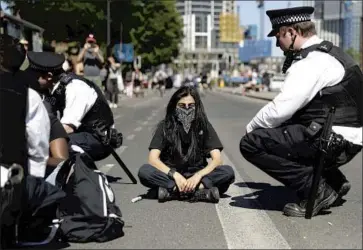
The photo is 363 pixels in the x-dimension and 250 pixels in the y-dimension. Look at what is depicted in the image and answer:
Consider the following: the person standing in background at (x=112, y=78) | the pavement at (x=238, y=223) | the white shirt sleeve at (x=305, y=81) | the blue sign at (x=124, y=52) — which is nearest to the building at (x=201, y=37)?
the blue sign at (x=124, y=52)

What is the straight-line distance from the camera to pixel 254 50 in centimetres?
10944

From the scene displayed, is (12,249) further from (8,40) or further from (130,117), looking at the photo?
(130,117)

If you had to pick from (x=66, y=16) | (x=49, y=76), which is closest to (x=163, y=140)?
(x=49, y=76)

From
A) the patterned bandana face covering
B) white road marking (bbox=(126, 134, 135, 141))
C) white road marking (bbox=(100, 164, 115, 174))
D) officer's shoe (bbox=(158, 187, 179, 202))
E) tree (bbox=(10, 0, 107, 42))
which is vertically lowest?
white road marking (bbox=(126, 134, 135, 141))

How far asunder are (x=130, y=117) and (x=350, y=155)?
1401cm

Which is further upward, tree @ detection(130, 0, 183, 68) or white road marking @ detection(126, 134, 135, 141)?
tree @ detection(130, 0, 183, 68)

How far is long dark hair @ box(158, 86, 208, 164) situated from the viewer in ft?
20.1

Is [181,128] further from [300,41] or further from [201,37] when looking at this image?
[201,37]

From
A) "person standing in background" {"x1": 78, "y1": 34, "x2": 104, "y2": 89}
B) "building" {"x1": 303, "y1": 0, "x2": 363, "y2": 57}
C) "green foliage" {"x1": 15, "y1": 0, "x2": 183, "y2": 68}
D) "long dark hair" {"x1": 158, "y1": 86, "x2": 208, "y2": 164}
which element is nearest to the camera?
"long dark hair" {"x1": 158, "y1": 86, "x2": 208, "y2": 164}

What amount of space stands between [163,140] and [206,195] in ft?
2.25

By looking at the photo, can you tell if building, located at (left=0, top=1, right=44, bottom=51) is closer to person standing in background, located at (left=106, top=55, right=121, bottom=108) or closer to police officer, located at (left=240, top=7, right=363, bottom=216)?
person standing in background, located at (left=106, top=55, right=121, bottom=108)

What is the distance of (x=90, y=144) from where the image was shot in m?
6.62

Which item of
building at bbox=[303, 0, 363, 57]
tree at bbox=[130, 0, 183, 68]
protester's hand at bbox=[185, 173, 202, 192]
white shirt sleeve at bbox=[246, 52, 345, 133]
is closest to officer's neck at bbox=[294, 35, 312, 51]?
white shirt sleeve at bbox=[246, 52, 345, 133]

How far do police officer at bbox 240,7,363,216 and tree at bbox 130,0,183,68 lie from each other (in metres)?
48.1
